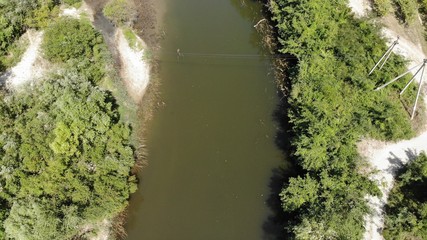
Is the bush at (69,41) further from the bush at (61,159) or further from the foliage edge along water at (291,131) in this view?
the bush at (61,159)

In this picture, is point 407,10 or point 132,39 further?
point 407,10

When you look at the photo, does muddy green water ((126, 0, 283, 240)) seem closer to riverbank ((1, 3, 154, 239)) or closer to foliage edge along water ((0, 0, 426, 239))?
riverbank ((1, 3, 154, 239))

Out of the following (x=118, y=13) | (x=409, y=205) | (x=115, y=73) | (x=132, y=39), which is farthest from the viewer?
(x=118, y=13)

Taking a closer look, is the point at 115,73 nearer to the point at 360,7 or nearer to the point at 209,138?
the point at 209,138

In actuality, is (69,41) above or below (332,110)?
above

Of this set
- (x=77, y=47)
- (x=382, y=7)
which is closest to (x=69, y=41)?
(x=77, y=47)

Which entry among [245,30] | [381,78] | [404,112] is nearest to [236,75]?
[245,30]
